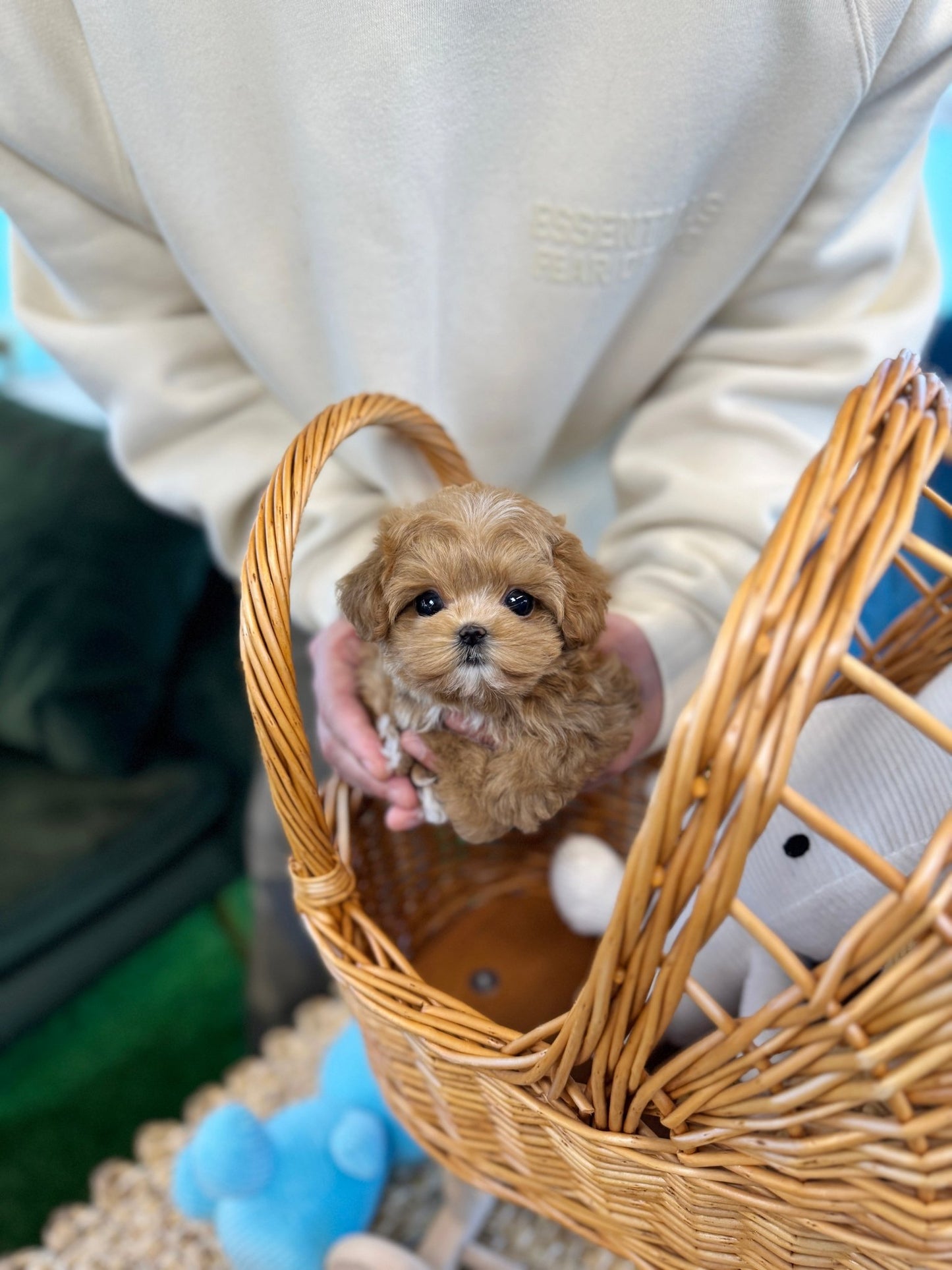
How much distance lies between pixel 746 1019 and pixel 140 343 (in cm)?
92

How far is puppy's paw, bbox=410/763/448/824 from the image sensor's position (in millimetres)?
780

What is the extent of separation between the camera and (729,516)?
2.93 feet

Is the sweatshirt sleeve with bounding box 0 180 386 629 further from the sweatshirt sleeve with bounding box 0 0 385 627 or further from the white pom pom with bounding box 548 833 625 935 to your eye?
the white pom pom with bounding box 548 833 625 935

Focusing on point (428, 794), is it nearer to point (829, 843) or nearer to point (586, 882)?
point (586, 882)

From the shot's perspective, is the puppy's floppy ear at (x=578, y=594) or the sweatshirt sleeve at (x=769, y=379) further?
the sweatshirt sleeve at (x=769, y=379)

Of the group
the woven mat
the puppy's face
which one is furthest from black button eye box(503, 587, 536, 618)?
the woven mat

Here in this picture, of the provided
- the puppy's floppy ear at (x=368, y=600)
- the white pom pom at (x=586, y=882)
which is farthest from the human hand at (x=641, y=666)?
the puppy's floppy ear at (x=368, y=600)

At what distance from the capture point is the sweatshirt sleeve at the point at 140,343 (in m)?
0.90

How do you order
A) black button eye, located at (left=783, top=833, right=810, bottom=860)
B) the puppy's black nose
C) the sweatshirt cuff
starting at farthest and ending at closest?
the sweatshirt cuff → black button eye, located at (left=783, top=833, right=810, bottom=860) → the puppy's black nose

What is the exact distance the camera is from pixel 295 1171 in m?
1.06

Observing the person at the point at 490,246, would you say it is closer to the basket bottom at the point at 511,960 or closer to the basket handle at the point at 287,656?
the basket handle at the point at 287,656

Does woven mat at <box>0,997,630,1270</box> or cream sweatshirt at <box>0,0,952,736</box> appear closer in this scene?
cream sweatshirt at <box>0,0,952,736</box>

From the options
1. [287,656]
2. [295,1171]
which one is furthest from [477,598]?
[295,1171]

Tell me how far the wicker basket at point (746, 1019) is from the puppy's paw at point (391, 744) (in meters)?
0.09
